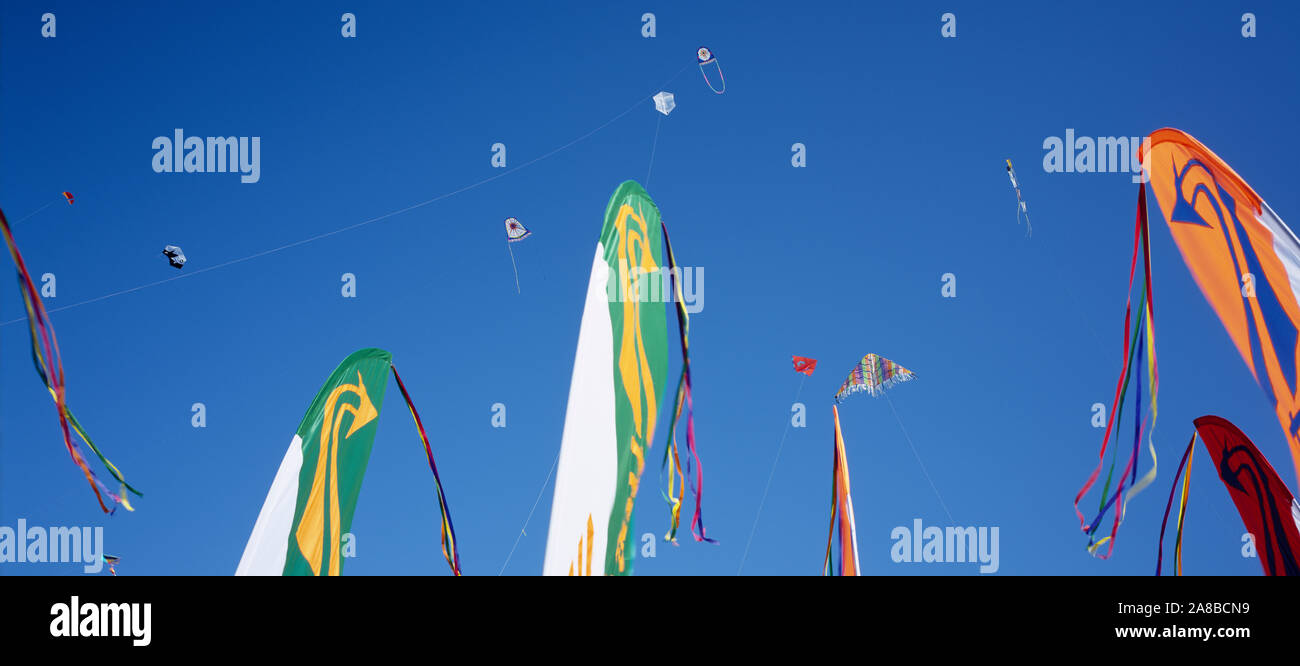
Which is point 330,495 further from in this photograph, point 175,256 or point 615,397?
point 175,256

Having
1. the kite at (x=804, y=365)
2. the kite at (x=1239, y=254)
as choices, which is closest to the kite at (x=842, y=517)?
the kite at (x=804, y=365)

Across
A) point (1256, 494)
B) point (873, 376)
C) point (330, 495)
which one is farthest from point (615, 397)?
point (873, 376)

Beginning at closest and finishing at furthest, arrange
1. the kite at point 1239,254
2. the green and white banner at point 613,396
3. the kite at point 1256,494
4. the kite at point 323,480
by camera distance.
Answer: the green and white banner at point 613,396, the kite at point 323,480, the kite at point 1239,254, the kite at point 1256,494

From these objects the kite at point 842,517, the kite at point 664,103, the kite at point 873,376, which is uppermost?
the kite at point 664,103

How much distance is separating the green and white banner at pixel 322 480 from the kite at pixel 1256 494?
20.1 ft

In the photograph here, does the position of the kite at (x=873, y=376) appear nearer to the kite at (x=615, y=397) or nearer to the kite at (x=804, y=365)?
the kite at (x=804, y=365)

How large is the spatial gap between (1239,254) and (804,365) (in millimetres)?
5771

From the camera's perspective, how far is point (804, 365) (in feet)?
38.9

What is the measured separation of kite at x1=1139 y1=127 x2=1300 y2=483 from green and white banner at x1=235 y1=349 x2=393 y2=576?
6260 mm

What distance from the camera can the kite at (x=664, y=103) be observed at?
1064 cm

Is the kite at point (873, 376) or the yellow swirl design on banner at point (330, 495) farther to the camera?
the kite at point (873, 376)
